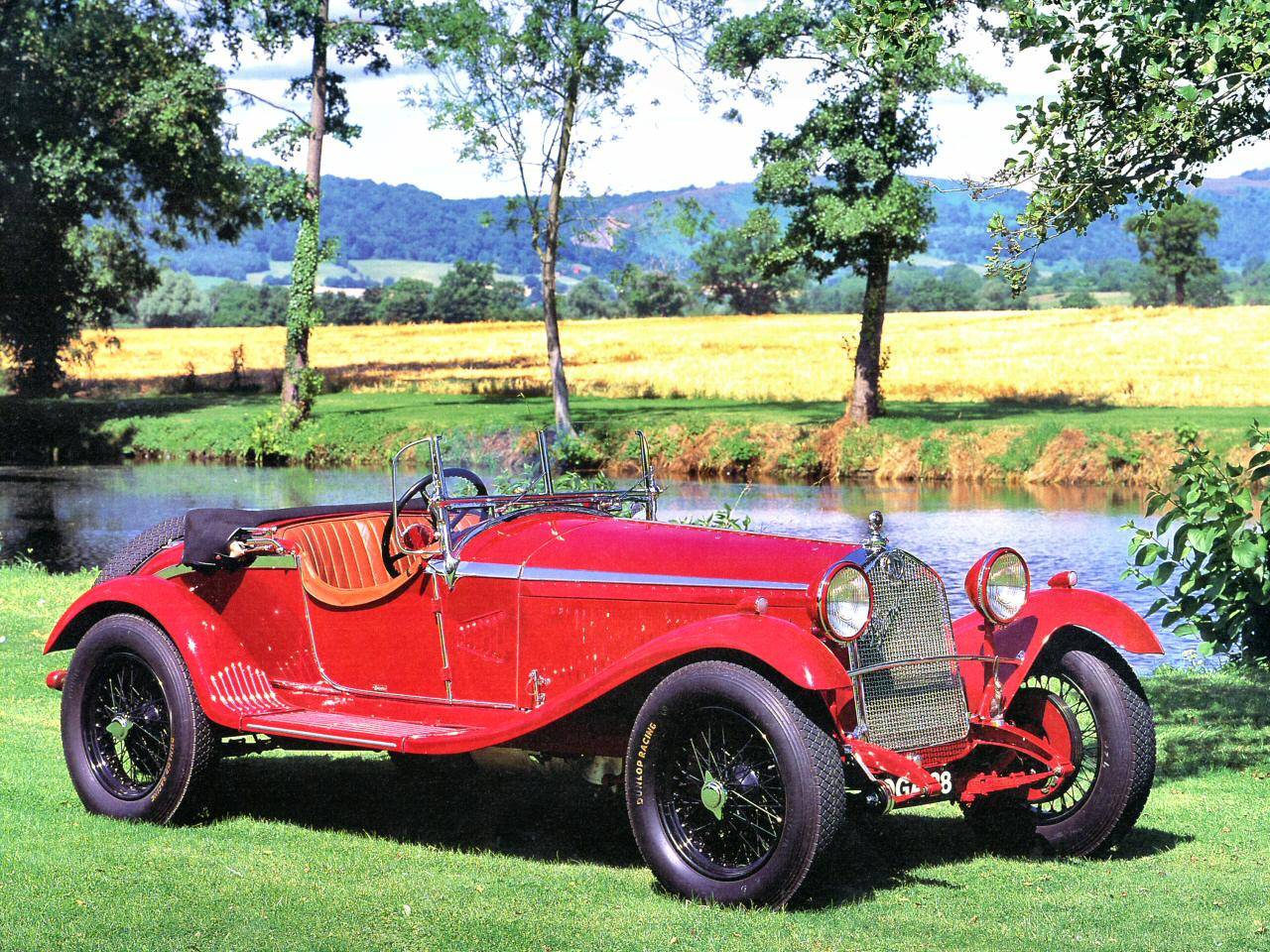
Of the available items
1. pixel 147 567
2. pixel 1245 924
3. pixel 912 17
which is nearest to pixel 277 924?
pixel 147 567

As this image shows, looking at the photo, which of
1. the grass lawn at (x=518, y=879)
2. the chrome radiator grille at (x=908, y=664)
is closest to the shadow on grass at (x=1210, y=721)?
the grass lawn at (x=518, y=879)

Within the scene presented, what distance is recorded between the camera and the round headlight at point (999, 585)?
5844 millimetres

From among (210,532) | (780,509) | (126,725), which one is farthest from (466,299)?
(126,725)

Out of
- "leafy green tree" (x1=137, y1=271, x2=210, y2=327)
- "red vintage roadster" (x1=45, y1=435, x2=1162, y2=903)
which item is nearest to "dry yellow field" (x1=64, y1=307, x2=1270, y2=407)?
"red vintage roadster" (x1=45, y1=435, x2=1162, y2=903)

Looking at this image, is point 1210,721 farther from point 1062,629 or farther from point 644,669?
point 644,669

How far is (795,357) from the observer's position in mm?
47156

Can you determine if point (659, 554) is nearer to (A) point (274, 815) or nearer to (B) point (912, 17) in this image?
(A) point (274, 815)

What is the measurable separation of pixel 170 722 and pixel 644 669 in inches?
96.4

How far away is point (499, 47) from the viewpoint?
2972 cm

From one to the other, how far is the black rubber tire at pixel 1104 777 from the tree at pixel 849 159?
2282cm

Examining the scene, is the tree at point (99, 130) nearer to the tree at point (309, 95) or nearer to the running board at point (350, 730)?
the tree at point (309, 95)

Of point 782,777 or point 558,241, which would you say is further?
point 558,241

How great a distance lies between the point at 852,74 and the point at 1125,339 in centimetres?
2629

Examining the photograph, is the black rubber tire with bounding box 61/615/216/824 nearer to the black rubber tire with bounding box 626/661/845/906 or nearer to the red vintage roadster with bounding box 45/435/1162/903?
the red vintage roadster with bounding box 45/435/1162/903
